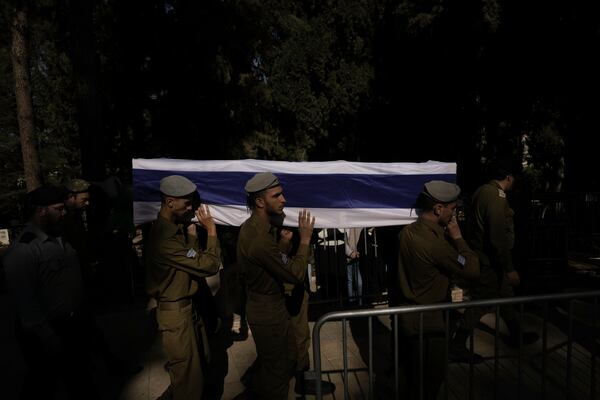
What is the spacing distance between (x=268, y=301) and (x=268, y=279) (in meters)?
0.16

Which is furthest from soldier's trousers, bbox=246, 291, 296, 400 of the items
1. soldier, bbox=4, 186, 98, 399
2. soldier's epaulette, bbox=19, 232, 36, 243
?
soldier's epaulette, bbox=19, 232, 36, 243

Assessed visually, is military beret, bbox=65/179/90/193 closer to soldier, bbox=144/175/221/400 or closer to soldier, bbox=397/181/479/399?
soldier, bbox=144/175/221/400

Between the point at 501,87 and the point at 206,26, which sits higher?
the point at 206,26

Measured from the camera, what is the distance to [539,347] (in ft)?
15.4

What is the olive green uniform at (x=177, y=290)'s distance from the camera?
310cm

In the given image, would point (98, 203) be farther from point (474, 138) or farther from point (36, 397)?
point (474, 138)

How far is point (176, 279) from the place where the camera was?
3.16 metres

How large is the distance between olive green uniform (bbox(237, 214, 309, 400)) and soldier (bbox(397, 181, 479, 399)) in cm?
75

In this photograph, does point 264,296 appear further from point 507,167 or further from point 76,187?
point 507,167

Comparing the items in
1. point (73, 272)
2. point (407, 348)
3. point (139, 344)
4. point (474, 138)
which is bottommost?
point (139, 344)

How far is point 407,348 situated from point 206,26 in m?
12.3

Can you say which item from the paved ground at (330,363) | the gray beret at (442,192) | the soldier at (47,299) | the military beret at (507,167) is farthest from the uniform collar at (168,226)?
the military beret at (507,167)

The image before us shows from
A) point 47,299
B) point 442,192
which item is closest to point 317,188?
point 442,192

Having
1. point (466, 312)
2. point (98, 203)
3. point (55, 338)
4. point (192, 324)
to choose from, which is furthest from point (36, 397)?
point (98, 203)
